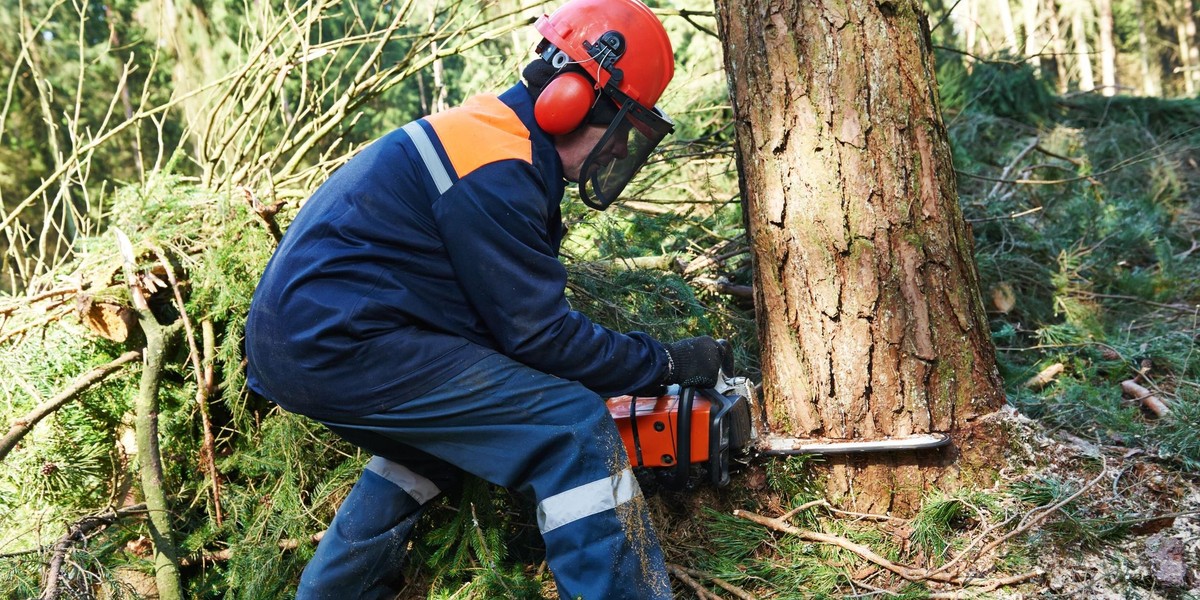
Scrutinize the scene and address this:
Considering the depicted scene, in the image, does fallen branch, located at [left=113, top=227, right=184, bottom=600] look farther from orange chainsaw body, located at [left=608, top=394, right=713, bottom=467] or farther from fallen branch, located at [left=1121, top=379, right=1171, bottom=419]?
fallen branch, located at [left=1121, top=379, right=1171, bottom=419]

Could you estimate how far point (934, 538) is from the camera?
2.40 metres

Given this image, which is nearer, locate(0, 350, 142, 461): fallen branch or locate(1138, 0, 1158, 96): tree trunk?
locate(0, 350, 142, 461): fallen branch

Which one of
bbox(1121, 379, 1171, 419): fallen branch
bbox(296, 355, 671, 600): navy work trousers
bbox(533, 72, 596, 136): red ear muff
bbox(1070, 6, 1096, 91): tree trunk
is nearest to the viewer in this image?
bbox(296, 355, 671, 600): navy work trousers

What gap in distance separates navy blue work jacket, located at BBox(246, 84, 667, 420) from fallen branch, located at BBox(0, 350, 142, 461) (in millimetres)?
1200

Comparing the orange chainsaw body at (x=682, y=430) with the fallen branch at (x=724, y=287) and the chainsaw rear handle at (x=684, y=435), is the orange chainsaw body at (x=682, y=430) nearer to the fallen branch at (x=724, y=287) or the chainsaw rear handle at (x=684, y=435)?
the chainsaw rear handle at (x=684, y=435)

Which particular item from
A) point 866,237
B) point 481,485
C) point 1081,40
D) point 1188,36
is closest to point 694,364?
point 866,237

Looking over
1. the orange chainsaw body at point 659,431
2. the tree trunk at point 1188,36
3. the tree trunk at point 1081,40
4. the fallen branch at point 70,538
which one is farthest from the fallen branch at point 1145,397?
the tree trunk at point 1188,36

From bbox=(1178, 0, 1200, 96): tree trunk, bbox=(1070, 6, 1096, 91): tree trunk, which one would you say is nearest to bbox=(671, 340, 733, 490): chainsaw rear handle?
bbox=(1070, 6, 1096, 91): tree trunk

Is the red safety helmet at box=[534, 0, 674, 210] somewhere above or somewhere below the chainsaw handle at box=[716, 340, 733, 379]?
above

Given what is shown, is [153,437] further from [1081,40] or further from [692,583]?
[1081,40]

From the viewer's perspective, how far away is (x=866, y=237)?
2420 millimetres

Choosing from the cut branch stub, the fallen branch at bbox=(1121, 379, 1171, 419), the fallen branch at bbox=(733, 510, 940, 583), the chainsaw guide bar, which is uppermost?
the cut branch stub

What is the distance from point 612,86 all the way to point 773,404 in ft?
3.81

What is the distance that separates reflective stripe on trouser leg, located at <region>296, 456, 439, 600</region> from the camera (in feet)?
7.95
